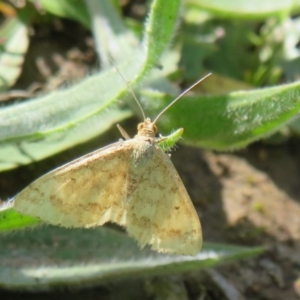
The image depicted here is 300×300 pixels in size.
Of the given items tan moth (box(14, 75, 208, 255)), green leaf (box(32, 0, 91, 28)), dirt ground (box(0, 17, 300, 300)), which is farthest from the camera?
green leaf (box(32, 0, 91, 28))

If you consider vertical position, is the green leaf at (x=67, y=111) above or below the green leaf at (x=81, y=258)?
above

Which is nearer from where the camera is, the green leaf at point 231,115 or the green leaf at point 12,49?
the green leaf at point 231,115

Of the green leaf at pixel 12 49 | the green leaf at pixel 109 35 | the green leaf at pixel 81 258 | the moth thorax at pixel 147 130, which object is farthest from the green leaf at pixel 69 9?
the green leaf at pixel 81 258

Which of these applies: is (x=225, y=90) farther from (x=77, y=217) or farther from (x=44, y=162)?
(x=77, y=217)

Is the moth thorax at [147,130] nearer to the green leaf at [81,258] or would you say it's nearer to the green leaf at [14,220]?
the green leaf at [81,258]

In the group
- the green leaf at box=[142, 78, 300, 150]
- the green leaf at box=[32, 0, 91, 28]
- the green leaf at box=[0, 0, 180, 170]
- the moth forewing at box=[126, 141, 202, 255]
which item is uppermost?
the green leaf at box=[32, 0, 91, 28]

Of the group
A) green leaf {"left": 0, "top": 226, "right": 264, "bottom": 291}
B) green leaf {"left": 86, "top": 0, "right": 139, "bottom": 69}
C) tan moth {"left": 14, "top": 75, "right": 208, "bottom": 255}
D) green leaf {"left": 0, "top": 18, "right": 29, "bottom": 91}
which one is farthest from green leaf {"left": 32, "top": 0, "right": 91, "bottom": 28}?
green leaf {"left": 0, "top": 226, "right": 264, "bottom": 291}

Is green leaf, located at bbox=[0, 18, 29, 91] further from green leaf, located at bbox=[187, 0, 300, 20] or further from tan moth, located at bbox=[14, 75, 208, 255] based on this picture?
green leaf, located at bbox=[187, 0, 300, 20]
